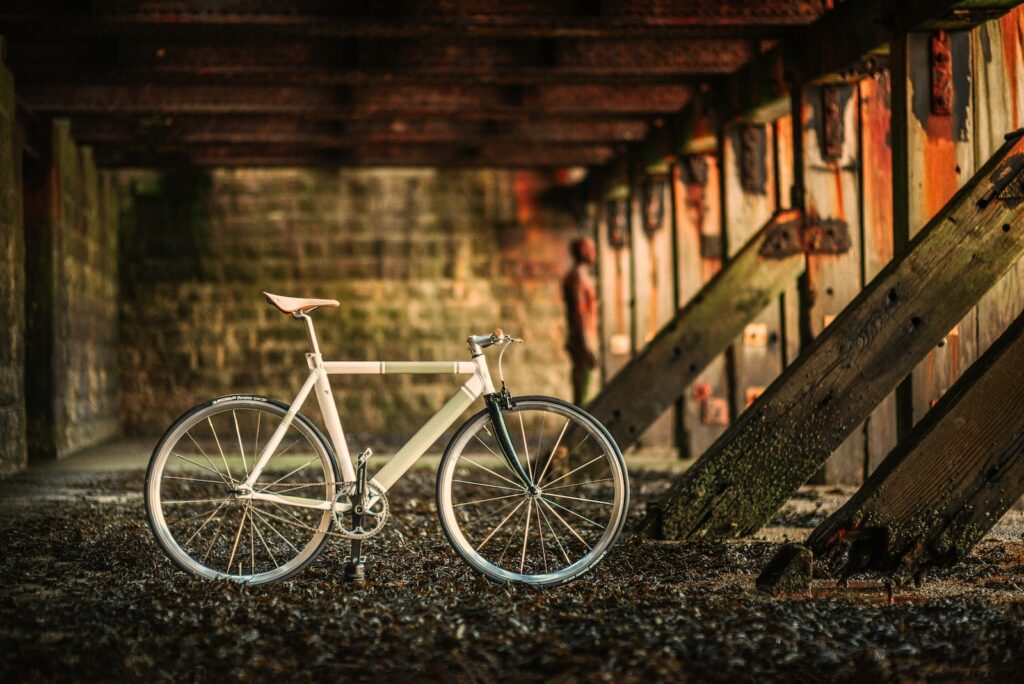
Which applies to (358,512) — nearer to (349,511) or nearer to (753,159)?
(349,511)

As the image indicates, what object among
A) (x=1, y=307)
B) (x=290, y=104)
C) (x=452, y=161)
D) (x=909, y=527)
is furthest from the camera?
(x=452, y=161)

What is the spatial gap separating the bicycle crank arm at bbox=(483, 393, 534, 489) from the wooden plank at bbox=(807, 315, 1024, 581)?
1004 millimetres

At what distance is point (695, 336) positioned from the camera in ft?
24.3

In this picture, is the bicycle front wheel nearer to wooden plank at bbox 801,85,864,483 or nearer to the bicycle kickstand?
the bicycle kickstand

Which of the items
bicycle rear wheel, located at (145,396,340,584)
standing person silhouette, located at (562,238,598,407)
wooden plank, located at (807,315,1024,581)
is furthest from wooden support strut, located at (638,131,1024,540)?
standing person silhouette, located at (562,238,598,407)

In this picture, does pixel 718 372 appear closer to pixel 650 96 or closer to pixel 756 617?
pixel 650 96

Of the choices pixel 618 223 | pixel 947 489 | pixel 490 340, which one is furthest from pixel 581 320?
pixel 947 489

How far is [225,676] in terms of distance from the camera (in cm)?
300

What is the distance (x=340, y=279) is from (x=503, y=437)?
10126 mm

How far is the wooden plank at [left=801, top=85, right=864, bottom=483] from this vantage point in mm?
7055

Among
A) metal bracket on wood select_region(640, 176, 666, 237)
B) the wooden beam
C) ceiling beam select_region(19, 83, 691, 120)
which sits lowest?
metal bracket on wood select_region(640, 176, 666, 237)

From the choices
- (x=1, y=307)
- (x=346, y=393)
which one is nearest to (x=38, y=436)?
(x=1, y=307)

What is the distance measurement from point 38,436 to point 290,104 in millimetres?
3326

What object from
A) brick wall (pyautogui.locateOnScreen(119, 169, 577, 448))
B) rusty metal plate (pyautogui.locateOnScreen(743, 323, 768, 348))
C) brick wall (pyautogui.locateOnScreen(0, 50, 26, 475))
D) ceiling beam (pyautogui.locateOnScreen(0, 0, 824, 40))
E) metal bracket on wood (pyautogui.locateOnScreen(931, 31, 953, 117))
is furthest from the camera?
brick wall (pyautogui.locateOnScreen(119, 169, 577, 448))
